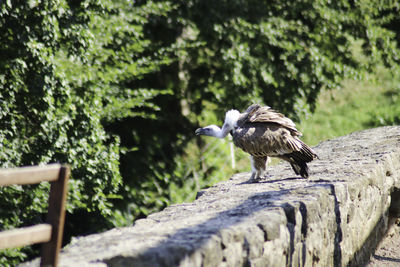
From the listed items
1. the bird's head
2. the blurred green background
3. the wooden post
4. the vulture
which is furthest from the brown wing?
the blurred green background

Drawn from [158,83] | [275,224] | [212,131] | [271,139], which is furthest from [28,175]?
[158,83]

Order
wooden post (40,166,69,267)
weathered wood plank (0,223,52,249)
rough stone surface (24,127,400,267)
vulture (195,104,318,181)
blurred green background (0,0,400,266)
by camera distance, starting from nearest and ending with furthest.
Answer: weathered wood plank (0,223,52,249) < wooden post (40,166,69,267) < rough stone surface (24,127,400,267) < vulture (195,104,318,181) < blurred green background (0,0,400,266)

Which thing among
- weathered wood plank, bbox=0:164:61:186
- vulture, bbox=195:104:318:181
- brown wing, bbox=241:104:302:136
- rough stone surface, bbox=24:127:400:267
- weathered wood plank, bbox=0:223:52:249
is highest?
brown wing, bbox=241:104:302:136

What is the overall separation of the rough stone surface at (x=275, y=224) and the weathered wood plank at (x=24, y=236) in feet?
0.79

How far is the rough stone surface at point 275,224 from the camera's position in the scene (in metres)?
2.41

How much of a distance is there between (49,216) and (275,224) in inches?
50.5

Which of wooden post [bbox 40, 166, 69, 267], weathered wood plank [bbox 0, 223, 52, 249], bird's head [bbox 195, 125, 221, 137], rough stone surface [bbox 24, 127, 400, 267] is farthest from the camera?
bird's head [bbox 195, 125, 221, 137]

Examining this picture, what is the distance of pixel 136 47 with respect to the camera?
8086mm

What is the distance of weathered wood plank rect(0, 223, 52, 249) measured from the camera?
79.0 inches

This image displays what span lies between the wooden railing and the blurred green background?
4.04 metres

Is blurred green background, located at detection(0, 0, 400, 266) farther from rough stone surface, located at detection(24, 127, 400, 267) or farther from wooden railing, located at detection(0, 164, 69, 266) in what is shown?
wooden railing, located at detection(0, 164, 69, 266)

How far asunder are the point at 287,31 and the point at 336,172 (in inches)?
209

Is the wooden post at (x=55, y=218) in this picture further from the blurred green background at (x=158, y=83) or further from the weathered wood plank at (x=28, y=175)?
the blurred green background at (x=158, y=83)

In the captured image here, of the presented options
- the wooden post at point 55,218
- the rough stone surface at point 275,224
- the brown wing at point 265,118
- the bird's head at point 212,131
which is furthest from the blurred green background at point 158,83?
the wooden post at point 55,218
